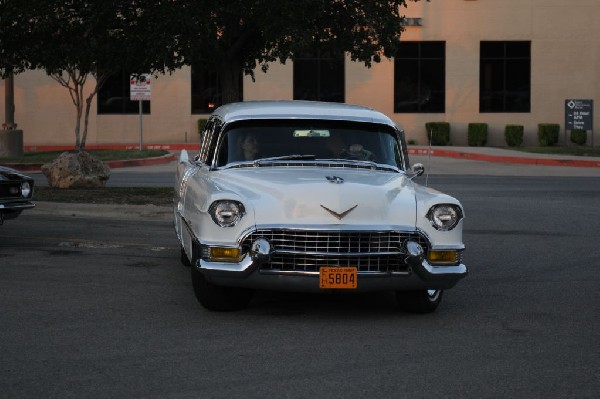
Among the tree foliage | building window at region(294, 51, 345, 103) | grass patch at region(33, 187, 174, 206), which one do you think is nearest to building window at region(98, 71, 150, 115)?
building window at region(294, 51, 345, 103)

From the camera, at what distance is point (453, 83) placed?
4469 cm

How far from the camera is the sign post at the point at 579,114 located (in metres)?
40.0

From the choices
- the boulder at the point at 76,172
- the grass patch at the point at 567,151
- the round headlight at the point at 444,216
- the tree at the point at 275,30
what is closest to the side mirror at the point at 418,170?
the round headlight at the point at 444,216

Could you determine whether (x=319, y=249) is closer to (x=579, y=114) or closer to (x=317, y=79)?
(x=579, y=114)

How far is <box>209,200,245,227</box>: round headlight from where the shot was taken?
9.13 m

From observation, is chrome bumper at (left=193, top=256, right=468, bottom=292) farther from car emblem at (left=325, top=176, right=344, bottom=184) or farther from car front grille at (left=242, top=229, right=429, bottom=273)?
car emblem at (left=325, top=176, right=344, bottom=184)

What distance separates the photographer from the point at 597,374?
748cm

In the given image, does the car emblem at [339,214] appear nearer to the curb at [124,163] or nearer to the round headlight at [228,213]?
the round headlight at [228,213]

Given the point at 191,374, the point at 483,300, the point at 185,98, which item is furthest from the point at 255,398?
the point at 185,98

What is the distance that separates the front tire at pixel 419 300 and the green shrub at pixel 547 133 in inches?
1371

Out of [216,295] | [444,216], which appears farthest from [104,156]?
[444,216]

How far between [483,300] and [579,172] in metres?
20.9

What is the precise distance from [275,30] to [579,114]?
23142mm

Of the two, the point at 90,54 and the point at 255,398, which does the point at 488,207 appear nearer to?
the point at 90,54
